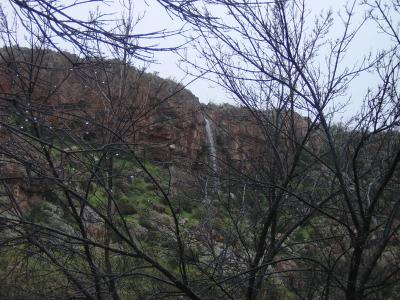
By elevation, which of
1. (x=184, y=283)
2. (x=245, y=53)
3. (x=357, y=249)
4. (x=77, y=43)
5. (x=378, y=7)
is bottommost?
(x=184, y=283)

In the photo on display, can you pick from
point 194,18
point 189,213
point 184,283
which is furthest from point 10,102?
point 189,213

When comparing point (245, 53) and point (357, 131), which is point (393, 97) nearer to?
point (357, 131)

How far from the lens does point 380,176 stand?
13.9ft

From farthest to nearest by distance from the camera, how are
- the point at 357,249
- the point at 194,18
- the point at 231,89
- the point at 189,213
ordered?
the point at 189,213 → the point at 231,89 → the point at 357,249 → the point at 194,18

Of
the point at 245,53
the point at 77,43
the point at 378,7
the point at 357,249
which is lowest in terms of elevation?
the point at 357,249

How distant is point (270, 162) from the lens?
219 inches

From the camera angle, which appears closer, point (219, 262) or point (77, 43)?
point (77, 43)

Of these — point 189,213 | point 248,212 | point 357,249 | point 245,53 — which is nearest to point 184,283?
point 357,249

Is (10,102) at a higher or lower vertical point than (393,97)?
lower

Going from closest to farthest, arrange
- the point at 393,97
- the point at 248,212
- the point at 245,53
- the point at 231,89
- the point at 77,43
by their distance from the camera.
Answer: the point at 77,43
the point at 393,97
the point at 245,53
the point at 231,89
the point at 248,212

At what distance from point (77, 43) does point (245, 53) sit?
2361 mm

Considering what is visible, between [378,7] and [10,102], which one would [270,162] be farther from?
[10,102]

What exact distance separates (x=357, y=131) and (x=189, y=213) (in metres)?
5.29

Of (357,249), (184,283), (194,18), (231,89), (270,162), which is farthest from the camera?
(270,162)
